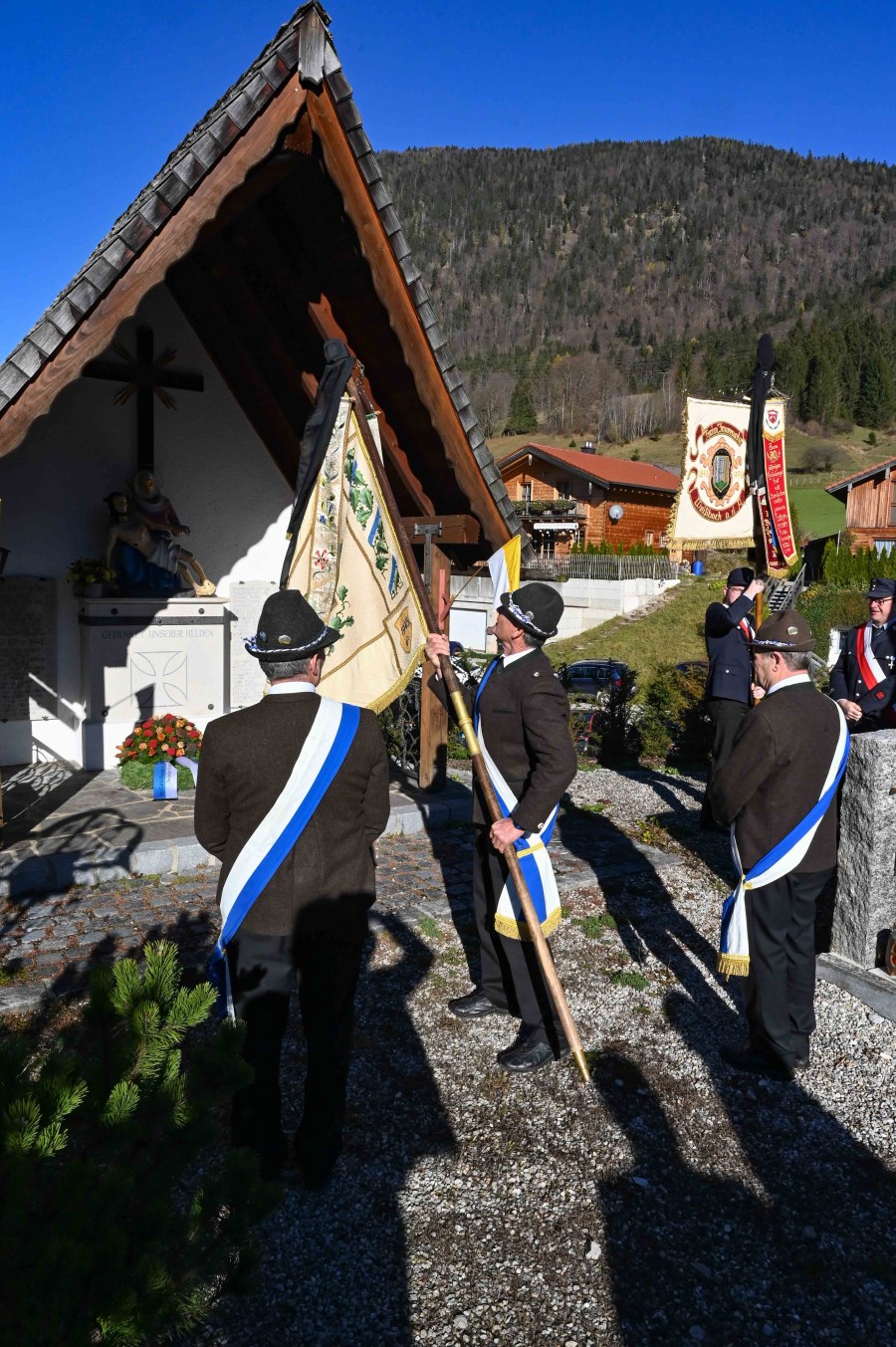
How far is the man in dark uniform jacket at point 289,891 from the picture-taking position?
3100 mm

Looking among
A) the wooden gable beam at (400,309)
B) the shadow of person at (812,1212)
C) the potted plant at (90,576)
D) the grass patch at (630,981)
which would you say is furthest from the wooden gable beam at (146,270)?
the shadow of person at (812,1212)

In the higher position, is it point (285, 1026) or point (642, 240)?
point (642, 240)

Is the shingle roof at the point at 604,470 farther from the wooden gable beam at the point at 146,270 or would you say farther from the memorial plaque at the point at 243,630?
the wooden gable beam at the point at 146,270

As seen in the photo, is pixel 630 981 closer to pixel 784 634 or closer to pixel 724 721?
pixel 784 634

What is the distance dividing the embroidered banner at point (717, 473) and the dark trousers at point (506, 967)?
4938mm

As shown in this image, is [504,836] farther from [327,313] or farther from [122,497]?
[122,497]

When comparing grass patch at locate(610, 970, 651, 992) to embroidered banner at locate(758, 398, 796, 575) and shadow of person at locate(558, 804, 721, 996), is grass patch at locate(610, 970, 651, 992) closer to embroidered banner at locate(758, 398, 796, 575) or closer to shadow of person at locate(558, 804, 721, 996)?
shadow of person at locate(558, 804, 721, 996)

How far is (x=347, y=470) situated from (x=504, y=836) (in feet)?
8.19

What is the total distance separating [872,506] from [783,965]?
1779 inches

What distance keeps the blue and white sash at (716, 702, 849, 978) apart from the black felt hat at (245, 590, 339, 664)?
7.60ft

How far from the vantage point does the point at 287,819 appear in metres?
3.09

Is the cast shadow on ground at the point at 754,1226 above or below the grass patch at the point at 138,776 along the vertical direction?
below

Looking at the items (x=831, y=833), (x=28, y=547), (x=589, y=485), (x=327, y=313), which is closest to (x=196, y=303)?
(x=327, y=313)

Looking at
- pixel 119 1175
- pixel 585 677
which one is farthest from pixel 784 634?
pixel 585 677
